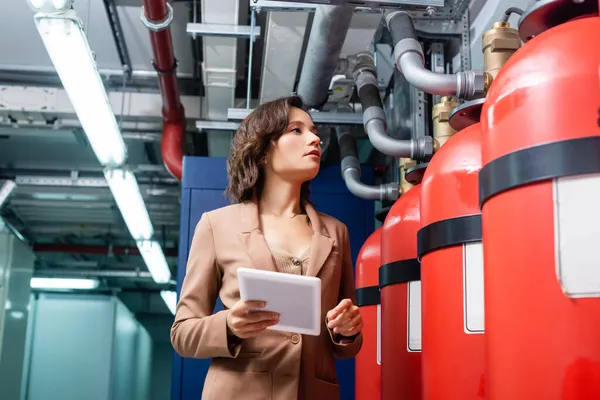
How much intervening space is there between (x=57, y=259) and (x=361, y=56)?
8.11m

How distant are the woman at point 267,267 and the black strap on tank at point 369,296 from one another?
1.34m

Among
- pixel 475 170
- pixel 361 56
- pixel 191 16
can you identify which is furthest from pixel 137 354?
pixel 475 170

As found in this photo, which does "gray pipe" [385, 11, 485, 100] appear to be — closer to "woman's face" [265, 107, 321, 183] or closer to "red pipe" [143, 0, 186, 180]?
"woman's face" [265, 107, 321, 183]

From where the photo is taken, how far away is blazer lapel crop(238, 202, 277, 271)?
1748 millimetres

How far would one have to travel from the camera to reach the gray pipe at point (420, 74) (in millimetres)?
2520

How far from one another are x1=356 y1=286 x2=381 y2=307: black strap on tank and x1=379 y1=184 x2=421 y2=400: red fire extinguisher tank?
1.79ft

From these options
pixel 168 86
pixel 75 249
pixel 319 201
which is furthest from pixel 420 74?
pixel 75 249

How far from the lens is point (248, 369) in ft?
5.56

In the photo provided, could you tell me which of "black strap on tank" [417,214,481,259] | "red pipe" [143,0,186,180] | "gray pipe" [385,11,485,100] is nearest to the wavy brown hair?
"black strap on tank" [417,214,481,259]

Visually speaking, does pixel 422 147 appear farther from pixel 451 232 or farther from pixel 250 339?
pixel 250 339

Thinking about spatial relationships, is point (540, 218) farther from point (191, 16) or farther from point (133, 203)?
point (133, 203)

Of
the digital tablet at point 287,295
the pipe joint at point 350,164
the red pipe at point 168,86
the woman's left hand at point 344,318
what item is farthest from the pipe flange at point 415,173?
the red pipe at point 168,86

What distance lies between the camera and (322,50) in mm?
3580

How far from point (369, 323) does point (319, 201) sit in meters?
1.46
